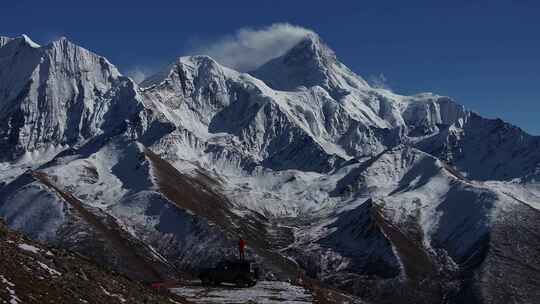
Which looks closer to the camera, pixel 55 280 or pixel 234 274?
pixel 55 280

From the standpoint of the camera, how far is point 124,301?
56656 mm

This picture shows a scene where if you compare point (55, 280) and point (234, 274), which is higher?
point (234, 274)

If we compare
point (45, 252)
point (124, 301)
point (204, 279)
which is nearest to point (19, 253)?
point (45, 252)

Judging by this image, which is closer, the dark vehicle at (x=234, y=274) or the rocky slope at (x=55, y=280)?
the rocky slope at (x=55, y=280)

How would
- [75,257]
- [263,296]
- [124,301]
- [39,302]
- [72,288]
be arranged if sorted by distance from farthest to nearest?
[263,296] → [75,257] → [124,301] → [72,288] → [39,302]

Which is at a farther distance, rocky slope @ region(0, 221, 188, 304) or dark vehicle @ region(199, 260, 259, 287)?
dark vehicle @ region(199, 260, 259, 287)

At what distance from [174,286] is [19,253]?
28939 mm

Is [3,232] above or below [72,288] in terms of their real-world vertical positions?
above

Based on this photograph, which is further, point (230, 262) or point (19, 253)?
point (230, 262)

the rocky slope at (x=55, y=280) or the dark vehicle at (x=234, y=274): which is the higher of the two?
the dark vehicle at (x=234, y=274)

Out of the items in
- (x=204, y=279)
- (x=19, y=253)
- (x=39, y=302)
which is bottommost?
(x=39, y=302)

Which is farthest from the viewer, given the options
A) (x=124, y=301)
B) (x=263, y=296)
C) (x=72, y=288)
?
(x=263, y=296)

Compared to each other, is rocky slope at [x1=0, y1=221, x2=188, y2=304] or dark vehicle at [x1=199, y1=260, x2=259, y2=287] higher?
dark vehicle at [x1=199, y1=260, x2=259, y2=287]

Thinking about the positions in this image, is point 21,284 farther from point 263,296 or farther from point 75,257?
point 263,296
